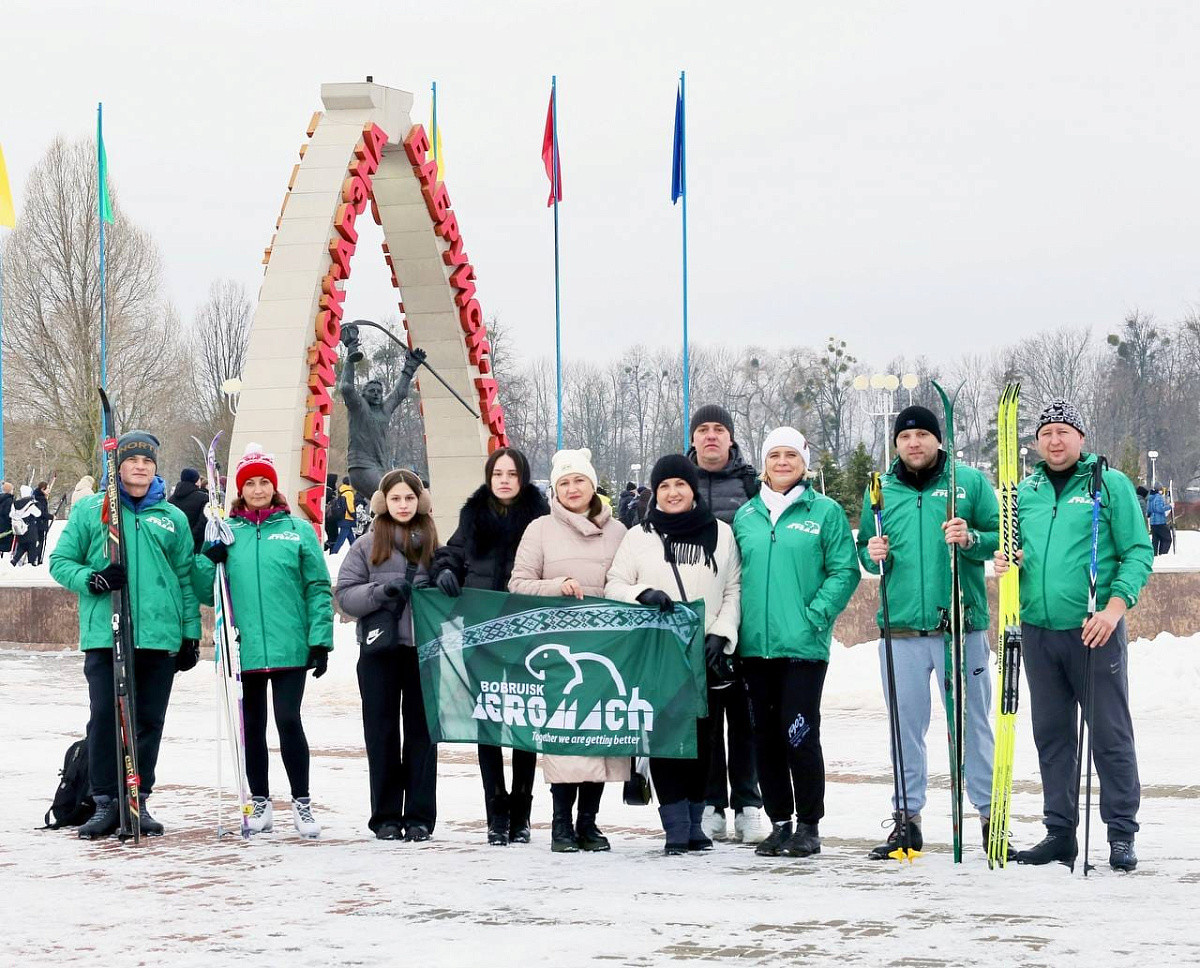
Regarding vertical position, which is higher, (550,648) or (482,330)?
(482,330)

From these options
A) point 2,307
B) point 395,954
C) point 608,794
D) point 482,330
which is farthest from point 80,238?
point 395,954

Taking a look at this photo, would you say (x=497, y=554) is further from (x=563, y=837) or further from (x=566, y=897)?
(x=566, y=897)

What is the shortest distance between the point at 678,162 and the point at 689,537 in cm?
2915

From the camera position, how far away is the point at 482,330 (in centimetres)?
2073

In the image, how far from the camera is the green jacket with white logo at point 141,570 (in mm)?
7738

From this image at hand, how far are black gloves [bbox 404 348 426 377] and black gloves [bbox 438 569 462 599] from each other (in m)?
10.3

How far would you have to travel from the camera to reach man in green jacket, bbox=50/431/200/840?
775 centimetres

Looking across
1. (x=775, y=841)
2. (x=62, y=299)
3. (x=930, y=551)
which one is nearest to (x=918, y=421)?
(x=930, y=551)

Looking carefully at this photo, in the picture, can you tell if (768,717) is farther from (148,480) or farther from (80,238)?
(80,238)

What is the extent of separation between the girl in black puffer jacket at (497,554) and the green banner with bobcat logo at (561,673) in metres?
0.14

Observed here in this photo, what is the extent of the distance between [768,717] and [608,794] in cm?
240

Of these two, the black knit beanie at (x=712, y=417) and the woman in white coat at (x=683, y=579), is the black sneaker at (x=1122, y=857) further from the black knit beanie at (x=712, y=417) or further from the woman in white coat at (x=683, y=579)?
the black knit beanie at (x=712, y=417)

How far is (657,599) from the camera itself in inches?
279

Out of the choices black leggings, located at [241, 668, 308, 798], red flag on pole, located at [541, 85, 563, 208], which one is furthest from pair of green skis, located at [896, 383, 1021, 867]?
red flag on pole, located at [541, 85, 563, 208]
